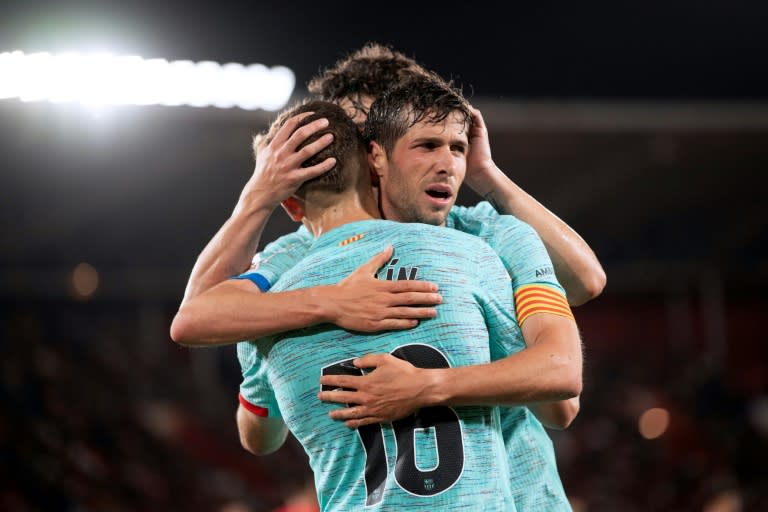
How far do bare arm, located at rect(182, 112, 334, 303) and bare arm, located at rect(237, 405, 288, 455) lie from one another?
1.31 ft

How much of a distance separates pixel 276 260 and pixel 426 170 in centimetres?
44

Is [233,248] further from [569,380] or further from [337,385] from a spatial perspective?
[569,380]

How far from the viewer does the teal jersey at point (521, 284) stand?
223 centimetres

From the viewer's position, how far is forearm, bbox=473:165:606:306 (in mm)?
2543

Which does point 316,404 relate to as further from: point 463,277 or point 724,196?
point 724,196

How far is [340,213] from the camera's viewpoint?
7.60ft

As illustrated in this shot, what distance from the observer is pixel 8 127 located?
10.1 metres

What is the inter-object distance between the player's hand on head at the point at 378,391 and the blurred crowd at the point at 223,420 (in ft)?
17.0

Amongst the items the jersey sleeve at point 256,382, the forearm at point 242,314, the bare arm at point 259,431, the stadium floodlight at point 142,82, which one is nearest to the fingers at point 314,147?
the forearm at point 242,314

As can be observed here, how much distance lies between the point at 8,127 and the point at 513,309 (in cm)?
914

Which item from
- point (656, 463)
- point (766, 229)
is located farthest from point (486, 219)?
point (766, 229)

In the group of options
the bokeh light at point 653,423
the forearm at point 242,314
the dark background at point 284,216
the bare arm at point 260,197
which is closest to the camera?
the forearm at point 242,314

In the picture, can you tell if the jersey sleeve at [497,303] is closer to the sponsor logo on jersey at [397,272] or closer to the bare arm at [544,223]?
the sponsor logo on jersey at [397,272]

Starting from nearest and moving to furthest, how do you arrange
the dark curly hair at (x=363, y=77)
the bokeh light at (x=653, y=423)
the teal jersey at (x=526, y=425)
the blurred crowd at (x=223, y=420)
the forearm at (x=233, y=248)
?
the teal jersey at (x=526, y=425) < the forearm at (x=233, y=248) < the dark curly hair at (x=363, y=77) < the blurred crowd at (x=223, y=420) < the bokeh light at (x=653, y=423)
